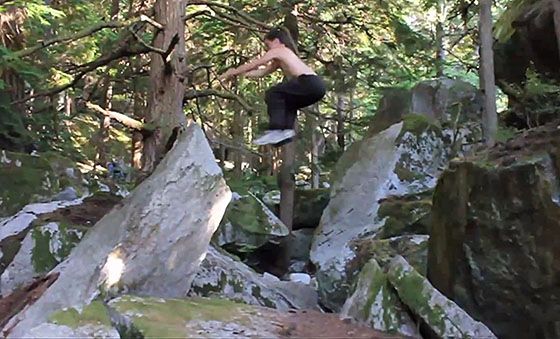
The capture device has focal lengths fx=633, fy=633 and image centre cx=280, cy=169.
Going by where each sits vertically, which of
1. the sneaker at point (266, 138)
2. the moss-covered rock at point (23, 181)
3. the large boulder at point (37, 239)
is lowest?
the large boulder at point (37, 239)

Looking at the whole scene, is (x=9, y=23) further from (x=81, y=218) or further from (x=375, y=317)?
(x=375, y=317)

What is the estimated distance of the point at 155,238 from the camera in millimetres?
5559

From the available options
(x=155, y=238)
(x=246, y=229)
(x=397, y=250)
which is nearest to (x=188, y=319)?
(x=155, y=238)

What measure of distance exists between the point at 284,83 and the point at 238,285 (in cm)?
236

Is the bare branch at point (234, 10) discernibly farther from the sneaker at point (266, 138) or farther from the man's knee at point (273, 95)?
the sneaker at point (266, 138)

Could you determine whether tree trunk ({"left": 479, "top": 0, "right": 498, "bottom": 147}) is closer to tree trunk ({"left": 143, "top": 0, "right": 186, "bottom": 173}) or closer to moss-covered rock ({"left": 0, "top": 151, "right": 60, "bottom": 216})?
tree trunk ({"left": 143, "top": 0, "right": 186, "bottom": 173})

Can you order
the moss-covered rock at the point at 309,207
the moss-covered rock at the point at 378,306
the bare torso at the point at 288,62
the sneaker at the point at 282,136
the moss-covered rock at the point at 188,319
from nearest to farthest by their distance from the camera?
1. the moss-covered rock at the point at 188,319
2. the moss-covered rock at the point at 378,306
3. the bare torso at the point at 288,62
4. the sneaker at the point at 282,136
5. the moss-covered rock at the point at 309,207

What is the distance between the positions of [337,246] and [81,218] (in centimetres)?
370

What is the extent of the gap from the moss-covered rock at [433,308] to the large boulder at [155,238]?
1802mm

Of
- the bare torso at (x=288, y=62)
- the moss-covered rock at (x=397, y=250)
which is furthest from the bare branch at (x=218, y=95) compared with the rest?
the moss-covered rock at (x=397, y=250)

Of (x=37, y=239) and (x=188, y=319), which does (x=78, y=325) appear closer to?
→ (x=188, y=319)

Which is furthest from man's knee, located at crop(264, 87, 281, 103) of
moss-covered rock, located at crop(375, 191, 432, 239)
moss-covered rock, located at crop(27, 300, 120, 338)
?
moss-covered rock, located at crop(27, 300, 120, 338)

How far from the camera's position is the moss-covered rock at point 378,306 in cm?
538

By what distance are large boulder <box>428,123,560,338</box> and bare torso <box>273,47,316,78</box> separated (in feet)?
6.36
